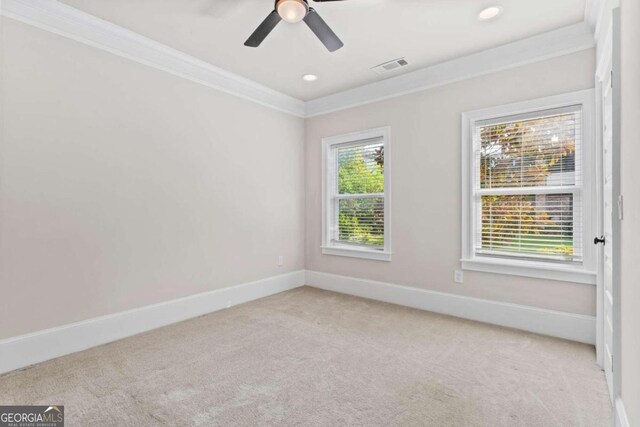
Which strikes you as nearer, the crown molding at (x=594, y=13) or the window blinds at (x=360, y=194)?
the crown molding at (x=594, y=13)

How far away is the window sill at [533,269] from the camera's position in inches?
113

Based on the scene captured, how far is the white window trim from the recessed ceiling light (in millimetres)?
874

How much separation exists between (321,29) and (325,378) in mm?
2479

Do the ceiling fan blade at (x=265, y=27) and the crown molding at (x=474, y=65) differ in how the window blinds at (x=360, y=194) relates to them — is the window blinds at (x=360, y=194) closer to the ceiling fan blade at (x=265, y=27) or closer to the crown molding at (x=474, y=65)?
the crown molding at (x=474, y=65)

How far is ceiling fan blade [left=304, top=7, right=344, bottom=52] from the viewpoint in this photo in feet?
7.45

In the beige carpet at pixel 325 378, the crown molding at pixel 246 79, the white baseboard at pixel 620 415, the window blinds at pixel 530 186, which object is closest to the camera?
the white baseboard at pixel 620 415

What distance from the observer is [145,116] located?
10.4ft

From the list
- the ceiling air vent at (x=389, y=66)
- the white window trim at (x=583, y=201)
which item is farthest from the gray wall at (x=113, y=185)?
the white window trim at (x=583, y=201)

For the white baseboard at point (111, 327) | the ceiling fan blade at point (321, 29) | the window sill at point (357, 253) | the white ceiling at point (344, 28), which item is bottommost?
the white baseboard at point (111, 327)

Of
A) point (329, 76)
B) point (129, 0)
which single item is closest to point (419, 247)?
point (329, 76)

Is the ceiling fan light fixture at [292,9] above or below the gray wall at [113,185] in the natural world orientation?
above

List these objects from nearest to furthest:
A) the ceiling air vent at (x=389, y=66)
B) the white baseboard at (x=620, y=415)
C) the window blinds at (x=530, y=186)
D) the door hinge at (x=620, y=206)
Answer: the white baseboard at (x=620, y=415) → the door hinge at (x=620, y=206) → the window blinds at (x=530, y=186) → the ceiling air vent at (x=389, y=66)

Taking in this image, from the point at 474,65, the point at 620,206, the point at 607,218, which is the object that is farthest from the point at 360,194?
the point at 620,206

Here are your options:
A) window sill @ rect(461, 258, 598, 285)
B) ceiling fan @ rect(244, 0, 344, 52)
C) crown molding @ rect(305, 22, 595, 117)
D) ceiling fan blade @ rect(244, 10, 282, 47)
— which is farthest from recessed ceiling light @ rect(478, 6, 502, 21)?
window sill @ rect(461, 258, 598, 285)
